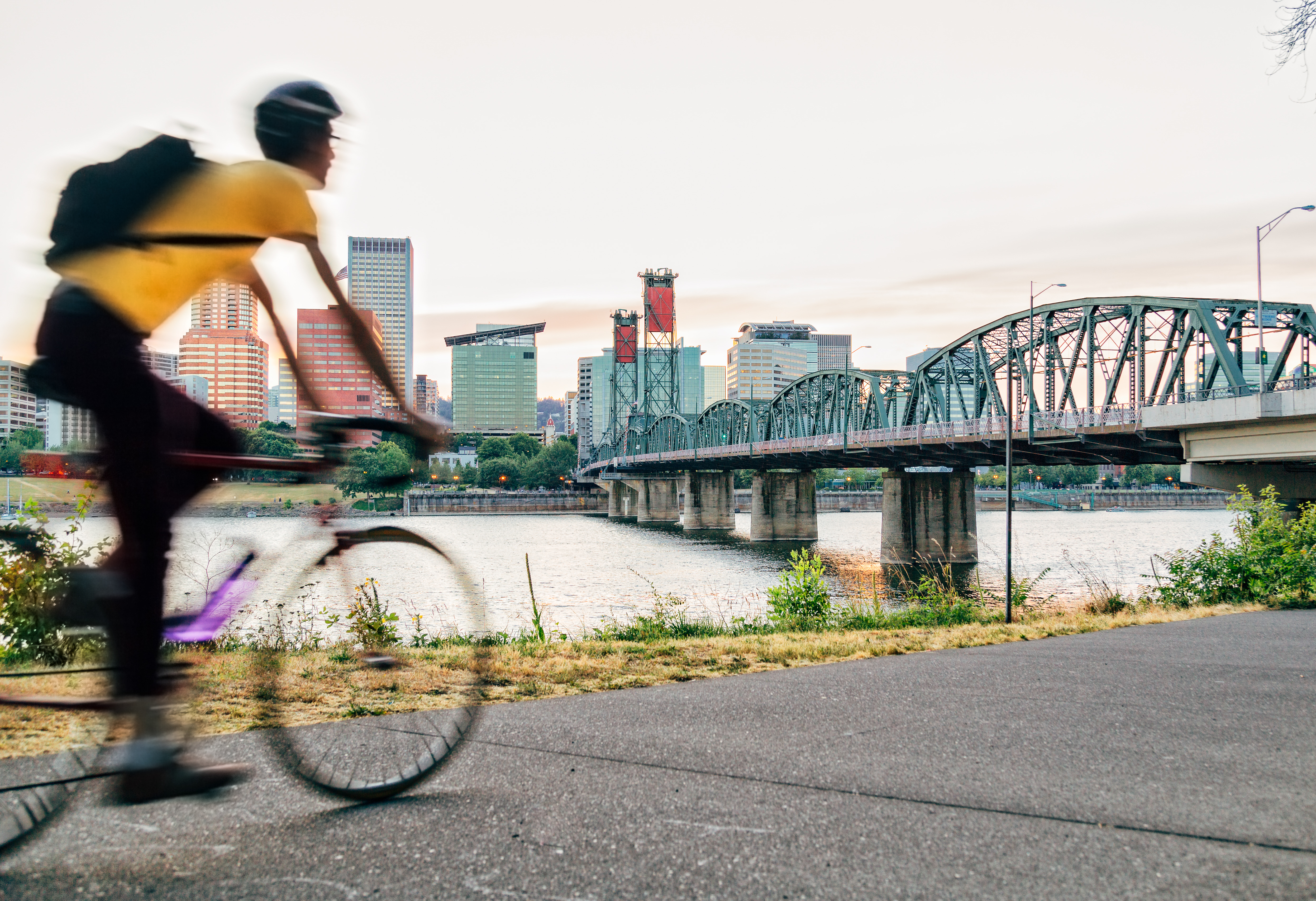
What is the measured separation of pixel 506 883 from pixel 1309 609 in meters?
16.0

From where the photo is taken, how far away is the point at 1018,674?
23.2ft

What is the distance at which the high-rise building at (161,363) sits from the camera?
295cm

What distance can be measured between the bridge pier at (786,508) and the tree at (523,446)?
9077 cm

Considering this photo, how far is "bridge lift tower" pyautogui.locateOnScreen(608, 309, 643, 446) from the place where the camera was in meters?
143

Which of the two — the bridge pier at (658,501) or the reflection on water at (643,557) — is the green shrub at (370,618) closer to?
the reflection on water at (643,557)

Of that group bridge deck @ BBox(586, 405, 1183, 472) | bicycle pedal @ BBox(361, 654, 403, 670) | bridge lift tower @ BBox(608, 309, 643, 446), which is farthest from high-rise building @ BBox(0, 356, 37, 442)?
bridge lift tower @ BBox(608, 309, 643, 446)

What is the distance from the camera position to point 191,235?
2.90 meters

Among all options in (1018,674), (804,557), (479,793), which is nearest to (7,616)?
(479,793)

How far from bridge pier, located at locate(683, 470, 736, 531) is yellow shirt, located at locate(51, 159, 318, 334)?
86384 mm

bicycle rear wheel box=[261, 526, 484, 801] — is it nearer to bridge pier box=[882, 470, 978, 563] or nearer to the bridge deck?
the bridge deck

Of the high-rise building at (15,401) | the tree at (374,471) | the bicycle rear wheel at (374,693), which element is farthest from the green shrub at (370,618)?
the high-rise building at (15,401)

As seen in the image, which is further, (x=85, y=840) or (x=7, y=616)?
(x=7, y=616)

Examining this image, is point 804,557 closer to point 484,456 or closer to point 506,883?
point 506,883

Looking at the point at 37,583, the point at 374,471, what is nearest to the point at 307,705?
the point at 37,583
